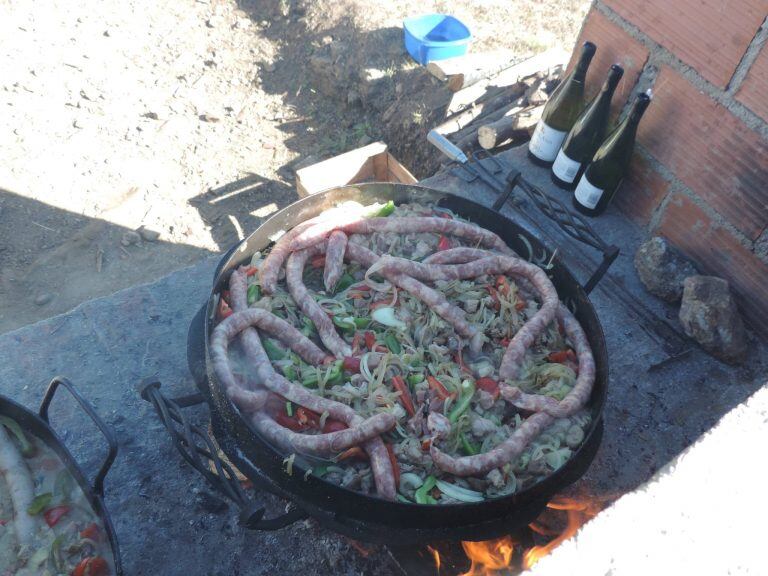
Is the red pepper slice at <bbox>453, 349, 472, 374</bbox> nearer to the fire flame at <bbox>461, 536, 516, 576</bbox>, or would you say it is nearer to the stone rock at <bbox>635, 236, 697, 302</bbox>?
the fire flame at <bbox>461, 536, 516, 576</bbox>

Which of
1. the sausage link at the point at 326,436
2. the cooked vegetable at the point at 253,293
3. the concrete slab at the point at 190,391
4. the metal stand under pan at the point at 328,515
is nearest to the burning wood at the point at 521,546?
the concrete slab at the point at 190,391

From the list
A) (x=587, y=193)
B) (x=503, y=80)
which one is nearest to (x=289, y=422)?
(x=587, y=193)

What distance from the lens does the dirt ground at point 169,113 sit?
243 inches

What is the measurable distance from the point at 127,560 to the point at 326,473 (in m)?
1.52

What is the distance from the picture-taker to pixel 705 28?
3.95 meters

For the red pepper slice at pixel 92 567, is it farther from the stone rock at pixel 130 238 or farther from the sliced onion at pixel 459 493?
the stone rock at pixel 130 238

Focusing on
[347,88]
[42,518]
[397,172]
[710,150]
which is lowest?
[347,88]

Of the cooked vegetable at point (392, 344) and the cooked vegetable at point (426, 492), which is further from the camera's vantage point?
the cooked vegetable at point (392, 344)

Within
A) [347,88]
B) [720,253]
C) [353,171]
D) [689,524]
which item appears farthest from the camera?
[347,88]

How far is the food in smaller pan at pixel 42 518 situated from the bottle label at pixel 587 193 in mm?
4260

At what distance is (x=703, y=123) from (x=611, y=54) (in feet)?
3.50

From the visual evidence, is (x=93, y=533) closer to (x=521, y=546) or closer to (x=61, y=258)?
(x=521, y=546)

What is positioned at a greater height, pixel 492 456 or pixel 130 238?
pixel 492 456

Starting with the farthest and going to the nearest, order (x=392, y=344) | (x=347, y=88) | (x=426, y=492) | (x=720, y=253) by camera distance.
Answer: (x=347, y=88) < (x=720, y=253) < (x=392, y=344) < (x=426, y=492)
